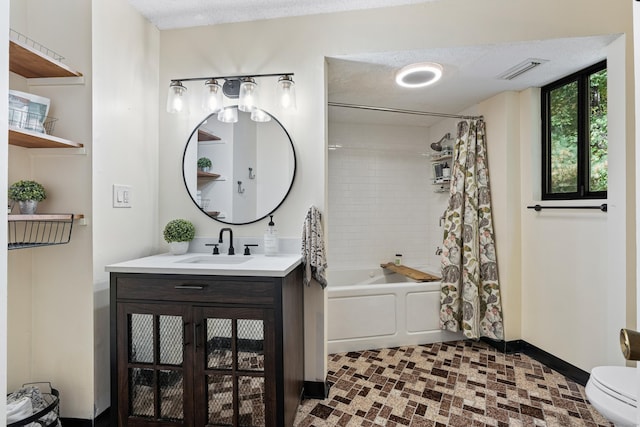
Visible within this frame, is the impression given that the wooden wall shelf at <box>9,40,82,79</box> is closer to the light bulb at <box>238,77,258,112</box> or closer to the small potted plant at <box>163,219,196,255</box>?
the light bulb at <box>238,77,258,112</box>

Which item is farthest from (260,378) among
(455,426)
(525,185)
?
(525,185)

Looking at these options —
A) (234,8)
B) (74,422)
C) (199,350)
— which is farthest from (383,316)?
(234,8)

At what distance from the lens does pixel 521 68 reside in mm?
2158

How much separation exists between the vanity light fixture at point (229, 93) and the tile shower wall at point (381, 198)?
5.31 feet

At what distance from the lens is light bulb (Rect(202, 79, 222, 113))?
2.00 meters

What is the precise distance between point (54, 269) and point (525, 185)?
330 cm

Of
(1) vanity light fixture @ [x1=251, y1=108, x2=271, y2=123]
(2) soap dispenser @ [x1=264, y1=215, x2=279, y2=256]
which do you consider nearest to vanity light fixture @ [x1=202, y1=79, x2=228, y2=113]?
(1) vanity light fixture @ [x1=251, y1=108, x2=271, y2=123]

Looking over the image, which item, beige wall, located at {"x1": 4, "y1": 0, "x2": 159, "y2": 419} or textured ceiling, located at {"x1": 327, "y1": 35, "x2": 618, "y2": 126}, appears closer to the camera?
beige wall, located at {"x1": 4, "y1": 0, "x2": 159, "y2": 419}

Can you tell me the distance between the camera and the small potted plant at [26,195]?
4.78 ft

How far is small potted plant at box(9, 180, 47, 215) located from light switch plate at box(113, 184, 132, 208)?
0.32 meters

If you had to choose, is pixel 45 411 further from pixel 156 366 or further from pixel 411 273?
pixel 411 273

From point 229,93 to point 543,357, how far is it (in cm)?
309

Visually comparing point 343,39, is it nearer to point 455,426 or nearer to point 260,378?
point 260,378

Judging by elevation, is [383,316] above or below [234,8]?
below
